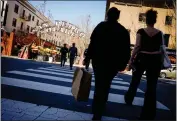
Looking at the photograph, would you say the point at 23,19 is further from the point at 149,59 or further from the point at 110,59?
the point at 110,59

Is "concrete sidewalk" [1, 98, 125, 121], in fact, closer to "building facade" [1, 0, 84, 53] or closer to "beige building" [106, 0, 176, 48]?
"building facade" [1, 0, 84, 53]

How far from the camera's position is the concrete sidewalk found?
3475 mm

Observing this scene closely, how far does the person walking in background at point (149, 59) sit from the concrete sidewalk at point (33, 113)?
721mm

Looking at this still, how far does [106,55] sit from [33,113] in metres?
1.42

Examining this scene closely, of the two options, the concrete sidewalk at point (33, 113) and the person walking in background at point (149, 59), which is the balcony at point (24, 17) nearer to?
the concrete sidewalk at point (33, 113)

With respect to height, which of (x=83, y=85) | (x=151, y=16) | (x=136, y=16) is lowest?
(x=83, y=85)

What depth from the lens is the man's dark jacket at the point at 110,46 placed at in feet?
11.8

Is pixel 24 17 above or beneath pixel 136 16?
above

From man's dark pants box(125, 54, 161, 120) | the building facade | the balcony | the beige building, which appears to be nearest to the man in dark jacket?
man's dark pants box(125, 54, 161, 120)

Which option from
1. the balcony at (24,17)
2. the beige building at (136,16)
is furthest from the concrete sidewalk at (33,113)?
the balcony at (24,17)

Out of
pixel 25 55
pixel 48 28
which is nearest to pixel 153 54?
pixel 25 55

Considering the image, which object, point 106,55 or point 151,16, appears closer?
point 106,55

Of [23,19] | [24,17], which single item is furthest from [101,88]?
[24,17]

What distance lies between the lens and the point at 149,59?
412 centimetres
